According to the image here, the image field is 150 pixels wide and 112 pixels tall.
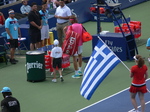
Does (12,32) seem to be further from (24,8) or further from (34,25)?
(24,8)

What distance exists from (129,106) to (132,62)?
4.61 m

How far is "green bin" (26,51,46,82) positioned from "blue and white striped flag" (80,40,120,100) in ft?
12.0

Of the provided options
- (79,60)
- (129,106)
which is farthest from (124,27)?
(129,106)

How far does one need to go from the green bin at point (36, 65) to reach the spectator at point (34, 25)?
2540 mm

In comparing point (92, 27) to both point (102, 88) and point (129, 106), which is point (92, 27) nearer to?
point (102, 88)

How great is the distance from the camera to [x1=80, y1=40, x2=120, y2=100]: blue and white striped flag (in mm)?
12625

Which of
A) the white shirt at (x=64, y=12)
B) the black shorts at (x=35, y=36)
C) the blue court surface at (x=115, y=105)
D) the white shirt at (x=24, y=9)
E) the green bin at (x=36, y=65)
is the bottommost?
the blue court surface at (x=115, y=105)

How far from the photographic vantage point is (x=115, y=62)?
41.4ft

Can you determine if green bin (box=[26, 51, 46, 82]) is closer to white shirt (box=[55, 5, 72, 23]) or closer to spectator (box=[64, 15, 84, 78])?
spectator (box=[64, 15, 84, 78])

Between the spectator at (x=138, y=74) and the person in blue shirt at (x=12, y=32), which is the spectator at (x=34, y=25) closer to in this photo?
the person in blue shirt at (x=12, y=32)

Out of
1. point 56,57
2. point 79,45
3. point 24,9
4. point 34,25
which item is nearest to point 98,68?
point 56,57

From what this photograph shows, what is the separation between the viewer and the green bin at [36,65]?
53.8ft

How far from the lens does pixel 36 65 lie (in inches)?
646

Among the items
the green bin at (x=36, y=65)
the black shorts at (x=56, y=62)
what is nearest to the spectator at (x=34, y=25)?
the green bin at (x=36, y=65)
